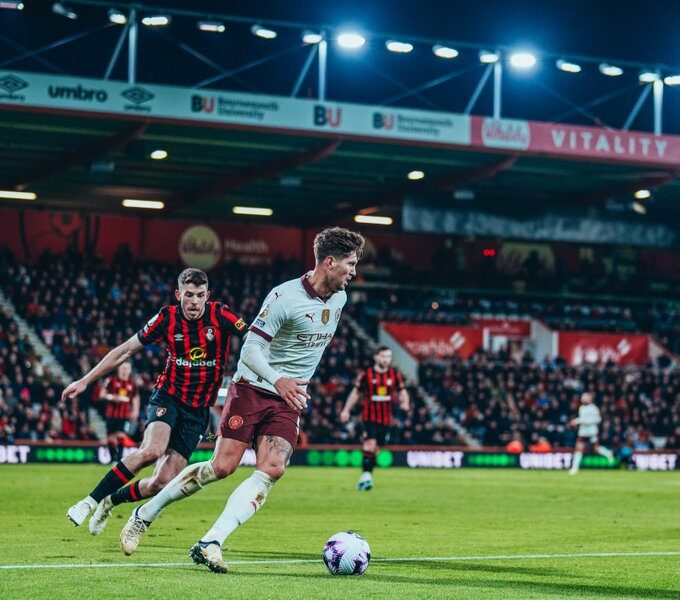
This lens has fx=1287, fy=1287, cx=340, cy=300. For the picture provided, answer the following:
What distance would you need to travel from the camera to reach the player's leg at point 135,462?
10578mm

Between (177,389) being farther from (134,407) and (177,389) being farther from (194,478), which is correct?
(134,407)

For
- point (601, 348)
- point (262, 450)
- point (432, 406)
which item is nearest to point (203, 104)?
point (432, 406)

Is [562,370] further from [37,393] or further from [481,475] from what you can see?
[37,393]

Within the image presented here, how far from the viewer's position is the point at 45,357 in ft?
112

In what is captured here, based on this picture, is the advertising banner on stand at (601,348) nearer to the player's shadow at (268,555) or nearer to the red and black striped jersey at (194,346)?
the red and black striped jersey at (194,346)

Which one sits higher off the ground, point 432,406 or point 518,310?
point 518,310

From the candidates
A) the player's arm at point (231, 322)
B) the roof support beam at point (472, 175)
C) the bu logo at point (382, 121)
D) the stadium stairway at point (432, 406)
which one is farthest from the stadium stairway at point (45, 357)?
the player's arm at point (231, 322)

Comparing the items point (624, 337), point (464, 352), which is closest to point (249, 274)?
point (464, 352)

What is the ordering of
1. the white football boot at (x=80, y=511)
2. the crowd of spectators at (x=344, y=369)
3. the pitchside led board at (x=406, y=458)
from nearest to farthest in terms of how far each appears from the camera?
1. the white football boot at (x=80, y=511)
2. the pitchside led board at (x=406, y=458)
3. the crowd of spectators at (x=344, y=369)

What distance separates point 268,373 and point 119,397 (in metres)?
16.9

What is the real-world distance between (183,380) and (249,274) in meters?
29.9

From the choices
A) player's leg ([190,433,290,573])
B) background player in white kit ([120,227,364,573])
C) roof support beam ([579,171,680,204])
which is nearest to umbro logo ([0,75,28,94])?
roof support beam ([579,171,680,204])

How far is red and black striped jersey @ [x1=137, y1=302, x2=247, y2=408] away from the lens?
413 inches

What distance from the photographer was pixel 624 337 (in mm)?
44781
